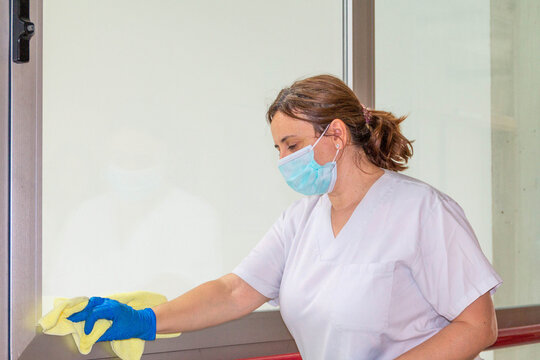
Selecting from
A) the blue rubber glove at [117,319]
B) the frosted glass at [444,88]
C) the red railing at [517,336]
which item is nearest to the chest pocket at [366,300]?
the blue rubber glove at [117,319]

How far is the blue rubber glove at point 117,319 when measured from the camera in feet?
3.55

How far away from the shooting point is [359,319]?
1.12 m

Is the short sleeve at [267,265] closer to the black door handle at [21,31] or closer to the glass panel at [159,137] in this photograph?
the glass panel at [159,137]

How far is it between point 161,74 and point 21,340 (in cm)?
68

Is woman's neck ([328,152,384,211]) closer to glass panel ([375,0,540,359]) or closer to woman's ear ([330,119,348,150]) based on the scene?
woman's ear ([330,119,348,150])

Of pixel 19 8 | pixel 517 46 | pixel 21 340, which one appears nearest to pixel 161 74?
pixel 19 8

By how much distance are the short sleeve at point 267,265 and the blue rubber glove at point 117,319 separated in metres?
0.26

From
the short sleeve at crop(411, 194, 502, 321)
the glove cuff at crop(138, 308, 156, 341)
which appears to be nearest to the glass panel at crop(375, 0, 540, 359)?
the short sleeve at crop(411, 194, 502, 321)

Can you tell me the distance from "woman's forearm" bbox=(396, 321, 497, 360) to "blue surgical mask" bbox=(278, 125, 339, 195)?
0.39m

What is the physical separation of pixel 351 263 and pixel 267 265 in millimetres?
237

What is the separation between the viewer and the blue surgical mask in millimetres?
1199

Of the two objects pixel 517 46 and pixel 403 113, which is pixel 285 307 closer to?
pixel 403 113

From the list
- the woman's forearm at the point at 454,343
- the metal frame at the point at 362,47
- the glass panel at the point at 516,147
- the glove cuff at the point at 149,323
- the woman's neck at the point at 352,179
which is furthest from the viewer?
the glass panel at the point at 516,147

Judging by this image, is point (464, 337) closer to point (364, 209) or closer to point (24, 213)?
point (364, 209)
